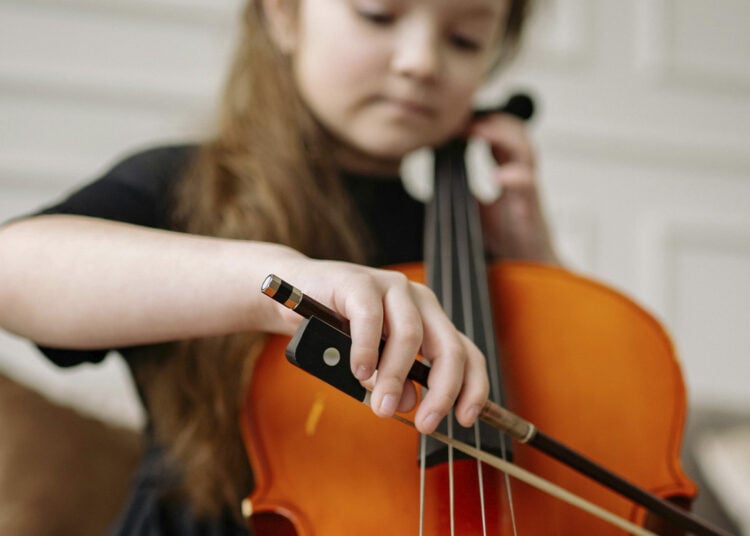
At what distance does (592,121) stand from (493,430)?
1.13 meters

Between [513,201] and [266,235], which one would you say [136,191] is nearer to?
[266,235]

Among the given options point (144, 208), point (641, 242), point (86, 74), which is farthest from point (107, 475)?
point (641, 242)

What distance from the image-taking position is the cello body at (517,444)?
40 centimetres

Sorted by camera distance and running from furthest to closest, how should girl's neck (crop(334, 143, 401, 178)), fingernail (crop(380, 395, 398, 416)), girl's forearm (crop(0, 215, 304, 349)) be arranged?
girl's neck (crop(334, 143, 401, 178)) → girl's forearm (crop(0, 215, 304, 349)) → fingernail (crop(380, 395, 398, 416))

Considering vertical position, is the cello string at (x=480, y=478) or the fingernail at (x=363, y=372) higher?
the fingernail at (x=363, y=372)

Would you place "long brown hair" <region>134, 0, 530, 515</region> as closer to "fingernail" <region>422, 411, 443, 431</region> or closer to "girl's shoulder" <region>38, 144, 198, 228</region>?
"girl's shoulder" <region>38, 144, 198, 228</region>

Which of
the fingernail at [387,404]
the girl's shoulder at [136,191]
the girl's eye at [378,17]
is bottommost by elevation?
the girl's shoulder at [136,191]

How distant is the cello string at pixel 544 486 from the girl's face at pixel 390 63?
13.5 inches

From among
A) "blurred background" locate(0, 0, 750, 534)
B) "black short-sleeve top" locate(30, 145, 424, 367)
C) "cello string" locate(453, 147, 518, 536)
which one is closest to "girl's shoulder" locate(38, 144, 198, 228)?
"black short-sleeve top" locate(30, 145, 424, 367)

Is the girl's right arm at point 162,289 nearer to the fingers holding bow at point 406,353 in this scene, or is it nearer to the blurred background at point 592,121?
the fingers holding bow at point 406,353

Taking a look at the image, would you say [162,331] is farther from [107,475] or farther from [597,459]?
[107,475]

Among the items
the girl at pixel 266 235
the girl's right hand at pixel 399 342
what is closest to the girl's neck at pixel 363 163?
the girl at pixel 266 235

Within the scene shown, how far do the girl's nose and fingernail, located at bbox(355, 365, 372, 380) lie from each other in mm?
372

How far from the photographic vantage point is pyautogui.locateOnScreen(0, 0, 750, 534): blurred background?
1.22 m
